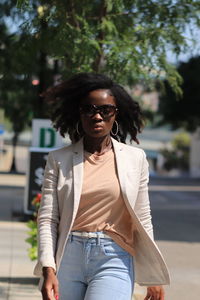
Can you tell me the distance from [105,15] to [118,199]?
412cm

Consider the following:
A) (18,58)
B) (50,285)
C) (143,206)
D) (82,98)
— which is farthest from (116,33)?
(50,285)

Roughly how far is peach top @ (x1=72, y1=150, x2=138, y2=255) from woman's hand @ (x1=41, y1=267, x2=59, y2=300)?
0.78ft

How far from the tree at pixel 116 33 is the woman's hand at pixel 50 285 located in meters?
3.56

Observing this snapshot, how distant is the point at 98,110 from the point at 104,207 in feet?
1.53

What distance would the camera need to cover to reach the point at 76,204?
3.34 meters

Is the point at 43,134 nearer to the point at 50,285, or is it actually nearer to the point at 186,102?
the point at 50,285

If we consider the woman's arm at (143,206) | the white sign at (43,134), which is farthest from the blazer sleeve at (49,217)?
the white sign at (43,134)

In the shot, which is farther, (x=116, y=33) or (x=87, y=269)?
(x=116, y=33)

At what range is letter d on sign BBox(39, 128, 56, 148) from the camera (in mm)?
12367

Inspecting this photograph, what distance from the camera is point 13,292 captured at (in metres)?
7.36

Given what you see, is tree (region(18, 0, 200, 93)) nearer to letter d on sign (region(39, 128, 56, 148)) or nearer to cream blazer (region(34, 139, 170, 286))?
cream blazer (region(34, 139, 170, 286))

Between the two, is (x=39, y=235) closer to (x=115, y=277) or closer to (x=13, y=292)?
(x=115, y=277)

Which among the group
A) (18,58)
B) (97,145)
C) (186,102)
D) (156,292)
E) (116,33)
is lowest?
A: (156,292)

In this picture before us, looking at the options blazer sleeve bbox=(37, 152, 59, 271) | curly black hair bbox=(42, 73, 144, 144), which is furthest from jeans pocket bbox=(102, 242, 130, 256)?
curly black hair bbox=(42, 73, 144, 144)
